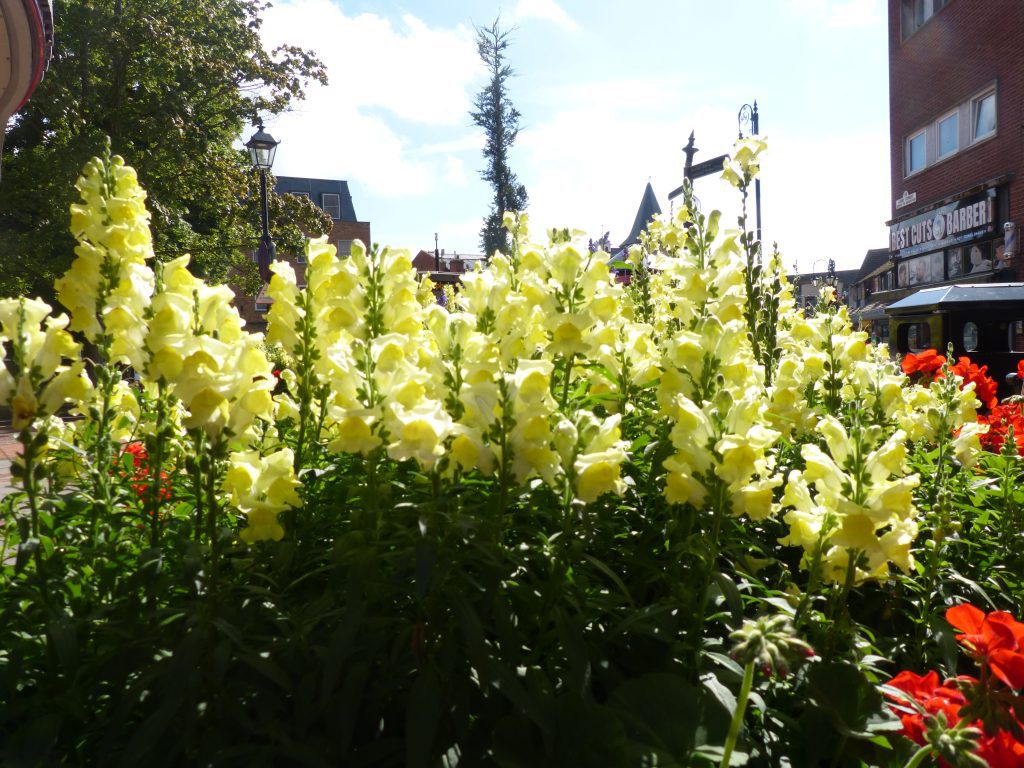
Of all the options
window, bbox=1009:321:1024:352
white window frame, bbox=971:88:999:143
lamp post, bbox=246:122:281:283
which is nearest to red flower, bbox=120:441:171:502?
window, bbox=1009:321:1024:352

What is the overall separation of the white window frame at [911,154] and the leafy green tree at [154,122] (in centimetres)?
1488

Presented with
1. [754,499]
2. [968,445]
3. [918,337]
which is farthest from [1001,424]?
[918,337]

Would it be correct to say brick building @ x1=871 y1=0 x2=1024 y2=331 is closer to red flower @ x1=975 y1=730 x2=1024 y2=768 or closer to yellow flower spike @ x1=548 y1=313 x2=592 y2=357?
yellow flower spike @ x1=548 y1=313 x2=592 y2=357

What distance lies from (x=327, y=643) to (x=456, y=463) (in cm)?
43

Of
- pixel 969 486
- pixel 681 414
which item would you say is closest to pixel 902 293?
pixel 969 486

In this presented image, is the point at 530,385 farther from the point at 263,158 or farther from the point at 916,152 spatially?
the point at 916,152

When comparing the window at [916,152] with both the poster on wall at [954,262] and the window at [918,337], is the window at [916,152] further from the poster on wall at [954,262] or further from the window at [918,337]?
the window at [918,337]

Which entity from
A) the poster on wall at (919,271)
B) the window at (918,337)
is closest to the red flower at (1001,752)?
the window at (918,337)

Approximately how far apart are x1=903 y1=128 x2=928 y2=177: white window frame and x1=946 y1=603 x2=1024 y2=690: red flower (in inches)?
797

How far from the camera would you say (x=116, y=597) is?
1704 millimetres

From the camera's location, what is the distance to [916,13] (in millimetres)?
18594

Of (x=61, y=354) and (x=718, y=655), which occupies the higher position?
(x=61, y=354)

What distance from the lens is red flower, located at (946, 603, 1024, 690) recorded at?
3.78 feet

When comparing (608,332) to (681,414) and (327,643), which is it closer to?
(681,414)
